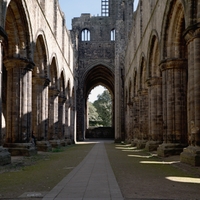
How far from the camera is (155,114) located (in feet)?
64.7

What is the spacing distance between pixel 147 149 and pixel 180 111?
5551 millimetres

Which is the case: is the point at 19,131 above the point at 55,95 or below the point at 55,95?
below

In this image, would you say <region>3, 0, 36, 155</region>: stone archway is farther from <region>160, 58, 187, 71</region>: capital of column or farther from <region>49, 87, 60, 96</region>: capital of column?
<region>49, 87, 60, 96</region>: capital of column

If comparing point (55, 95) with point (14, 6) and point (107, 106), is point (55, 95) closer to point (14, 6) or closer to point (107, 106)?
point (14, 6)

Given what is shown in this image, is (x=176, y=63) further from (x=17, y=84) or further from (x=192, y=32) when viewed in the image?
(x=17, y=84)

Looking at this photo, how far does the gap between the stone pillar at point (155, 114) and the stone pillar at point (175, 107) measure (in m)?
4.01

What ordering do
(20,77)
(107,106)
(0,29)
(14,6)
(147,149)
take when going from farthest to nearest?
(107,106), (147,149), (20,77), (14,6), (0,29)

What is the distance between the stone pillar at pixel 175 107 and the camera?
15070mm

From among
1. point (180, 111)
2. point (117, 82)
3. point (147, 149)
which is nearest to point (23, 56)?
point (180, 111)

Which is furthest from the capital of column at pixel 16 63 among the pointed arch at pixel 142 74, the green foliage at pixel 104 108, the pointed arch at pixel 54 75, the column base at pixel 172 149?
the green foliage at pixel 104 108

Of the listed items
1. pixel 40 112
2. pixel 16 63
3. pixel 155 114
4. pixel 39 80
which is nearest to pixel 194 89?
pixel 16 63

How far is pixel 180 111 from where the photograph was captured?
15.1 m

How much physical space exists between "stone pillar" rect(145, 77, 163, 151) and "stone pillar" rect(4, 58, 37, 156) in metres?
7.31

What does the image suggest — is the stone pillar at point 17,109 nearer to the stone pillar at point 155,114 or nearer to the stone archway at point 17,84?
the stone archway at point 17,84
